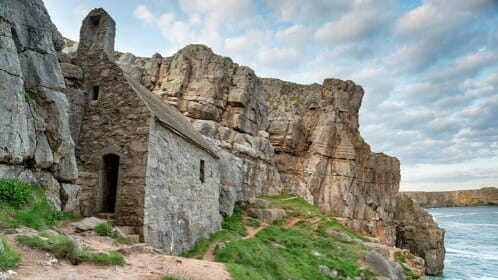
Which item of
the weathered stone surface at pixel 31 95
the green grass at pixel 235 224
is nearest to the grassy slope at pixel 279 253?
the green grass at pixel 235 224

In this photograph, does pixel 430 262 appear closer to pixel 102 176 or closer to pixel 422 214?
pixel 422 214

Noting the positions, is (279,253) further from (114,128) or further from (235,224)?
(114,128)

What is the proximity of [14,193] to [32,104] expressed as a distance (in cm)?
320

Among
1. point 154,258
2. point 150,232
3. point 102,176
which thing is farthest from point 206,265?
point 102,176

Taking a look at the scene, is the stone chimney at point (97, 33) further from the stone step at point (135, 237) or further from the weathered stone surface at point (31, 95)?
the stone step at point (135, 237)

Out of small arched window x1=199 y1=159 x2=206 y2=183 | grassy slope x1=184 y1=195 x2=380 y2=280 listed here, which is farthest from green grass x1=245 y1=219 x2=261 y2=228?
small arched window x1=199 y1=159 x2=206 y2=183

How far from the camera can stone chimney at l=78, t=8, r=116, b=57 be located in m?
16.6

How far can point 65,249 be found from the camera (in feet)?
24.8

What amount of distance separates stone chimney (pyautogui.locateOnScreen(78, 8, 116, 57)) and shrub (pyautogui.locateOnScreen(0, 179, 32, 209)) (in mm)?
8461

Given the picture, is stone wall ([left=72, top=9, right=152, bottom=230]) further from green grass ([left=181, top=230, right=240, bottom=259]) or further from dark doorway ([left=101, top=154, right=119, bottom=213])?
green grass ([left=181, top=230, right=240, bottom=259])

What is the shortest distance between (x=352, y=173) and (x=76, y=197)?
4160 centimetres

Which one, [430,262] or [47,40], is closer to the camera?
[47,40]

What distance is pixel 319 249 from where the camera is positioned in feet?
66.8

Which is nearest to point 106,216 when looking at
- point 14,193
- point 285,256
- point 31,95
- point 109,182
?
point 109,182
